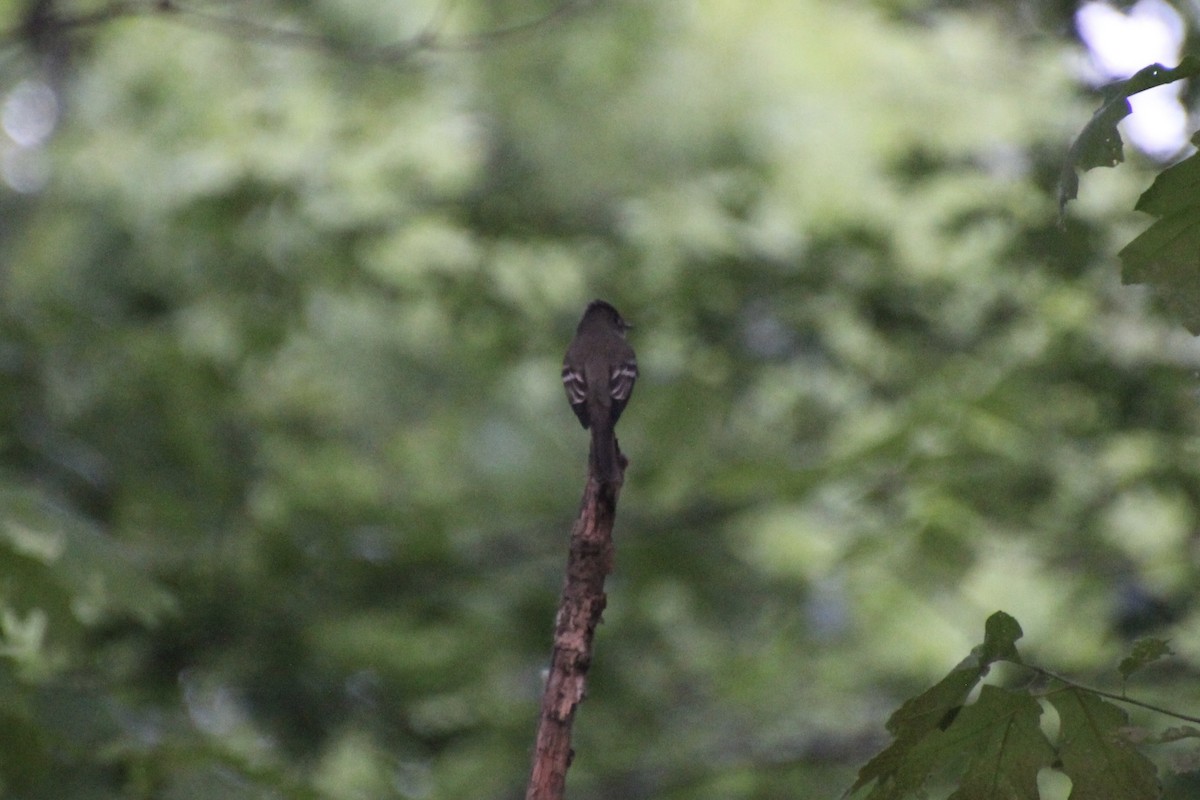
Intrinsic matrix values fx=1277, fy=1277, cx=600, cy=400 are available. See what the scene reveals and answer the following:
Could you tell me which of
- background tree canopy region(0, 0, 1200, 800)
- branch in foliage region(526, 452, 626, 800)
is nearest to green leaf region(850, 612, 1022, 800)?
branch in foliage region(526, 452, 626, 800)

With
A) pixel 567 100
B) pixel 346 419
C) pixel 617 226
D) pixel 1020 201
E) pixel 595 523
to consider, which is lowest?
pixel 595 523

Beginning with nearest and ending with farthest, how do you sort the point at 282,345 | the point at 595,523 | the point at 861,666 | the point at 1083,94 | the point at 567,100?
1. the point at 595,523
2. the point at 1083,94
3. the point at 282,345
4. the point at 861,666
5. the point at 567,100

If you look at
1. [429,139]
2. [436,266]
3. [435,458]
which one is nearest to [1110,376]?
[436,266]

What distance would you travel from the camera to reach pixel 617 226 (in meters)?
6.30

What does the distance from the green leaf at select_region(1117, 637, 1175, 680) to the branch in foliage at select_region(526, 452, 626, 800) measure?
762mm

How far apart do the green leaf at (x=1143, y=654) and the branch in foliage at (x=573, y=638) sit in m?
0.76

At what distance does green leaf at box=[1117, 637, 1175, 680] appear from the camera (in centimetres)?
168

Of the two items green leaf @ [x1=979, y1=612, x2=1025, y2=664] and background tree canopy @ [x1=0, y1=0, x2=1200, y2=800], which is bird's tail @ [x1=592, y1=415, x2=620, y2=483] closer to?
green leaf @ [x1=979, y1=612, x2=1025, y2=664]

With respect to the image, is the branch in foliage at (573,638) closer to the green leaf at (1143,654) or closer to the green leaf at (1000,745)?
the green leaf at (1000,745)

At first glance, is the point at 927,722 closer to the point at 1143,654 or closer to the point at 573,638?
the point at 1143,654

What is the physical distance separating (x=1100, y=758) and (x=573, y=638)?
0.78m

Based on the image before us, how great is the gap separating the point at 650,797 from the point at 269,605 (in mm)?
1856

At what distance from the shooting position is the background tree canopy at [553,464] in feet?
14.4

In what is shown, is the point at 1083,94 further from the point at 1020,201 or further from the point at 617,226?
the point at 617,226
